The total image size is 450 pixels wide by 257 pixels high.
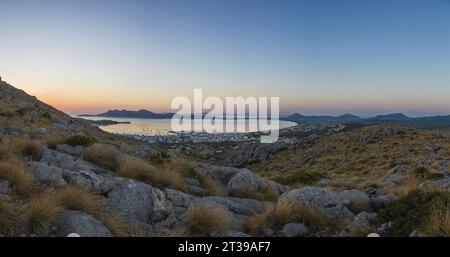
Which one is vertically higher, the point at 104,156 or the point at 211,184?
the point at 104,156

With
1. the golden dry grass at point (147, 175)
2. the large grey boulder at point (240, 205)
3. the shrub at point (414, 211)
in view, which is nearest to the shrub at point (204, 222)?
the large grey boulder at point (240, 205)

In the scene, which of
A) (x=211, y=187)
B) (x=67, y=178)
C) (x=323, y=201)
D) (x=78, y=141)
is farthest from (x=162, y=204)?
(x=78, y=141)

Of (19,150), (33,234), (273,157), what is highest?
(19,150)

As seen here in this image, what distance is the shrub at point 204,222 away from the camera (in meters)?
7.61

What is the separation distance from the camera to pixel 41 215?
20.8ft

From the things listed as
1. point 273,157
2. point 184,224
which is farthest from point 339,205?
point 273,157

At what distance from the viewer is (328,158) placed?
50031 mm

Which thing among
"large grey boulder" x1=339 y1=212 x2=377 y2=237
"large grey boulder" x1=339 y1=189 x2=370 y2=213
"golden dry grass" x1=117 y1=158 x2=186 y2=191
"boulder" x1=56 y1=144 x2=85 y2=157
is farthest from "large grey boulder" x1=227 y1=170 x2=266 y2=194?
"boulder" x1=56 y1=144 x2=85 y2=157

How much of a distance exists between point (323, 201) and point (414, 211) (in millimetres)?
2418

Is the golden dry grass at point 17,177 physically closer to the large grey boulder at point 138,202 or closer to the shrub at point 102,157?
the large grey boulder at point 138,202

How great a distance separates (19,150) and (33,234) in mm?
5941

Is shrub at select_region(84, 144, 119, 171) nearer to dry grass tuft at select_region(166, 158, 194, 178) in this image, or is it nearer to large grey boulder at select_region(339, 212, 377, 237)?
dry grass tuft at select_region(166, 158, 194, 178)

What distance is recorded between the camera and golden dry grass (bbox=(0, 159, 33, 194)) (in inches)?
306
